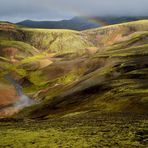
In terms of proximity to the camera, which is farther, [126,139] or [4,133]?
[4,133]

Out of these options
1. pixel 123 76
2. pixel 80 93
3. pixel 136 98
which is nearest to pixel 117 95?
pixel 136 98

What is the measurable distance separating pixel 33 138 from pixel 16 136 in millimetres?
4143

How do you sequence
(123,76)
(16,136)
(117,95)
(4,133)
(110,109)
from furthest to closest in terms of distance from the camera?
1. (123,76)
2. (117,95)
3. (110,109)
4. (4,133)
5. (16,136)

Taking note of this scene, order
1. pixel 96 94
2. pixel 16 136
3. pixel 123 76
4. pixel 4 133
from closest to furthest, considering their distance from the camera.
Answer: pixel 16 136 → pixel 4 133 → pixel 96 94 → pixel 123 76

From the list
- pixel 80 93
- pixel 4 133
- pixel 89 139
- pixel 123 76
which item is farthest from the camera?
pixel 123 76

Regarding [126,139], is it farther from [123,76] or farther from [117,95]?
[123,76]

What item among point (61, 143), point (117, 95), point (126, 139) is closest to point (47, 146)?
point (61, 143)

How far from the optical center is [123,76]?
19912 cm

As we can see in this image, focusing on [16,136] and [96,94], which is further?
[96,94]

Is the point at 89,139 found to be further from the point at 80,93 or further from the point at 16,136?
the point at 80,93

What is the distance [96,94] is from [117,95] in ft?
65.2

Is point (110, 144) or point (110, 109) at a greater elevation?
point (110, 144)

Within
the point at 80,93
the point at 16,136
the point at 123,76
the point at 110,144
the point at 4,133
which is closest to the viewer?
the point at 110,144

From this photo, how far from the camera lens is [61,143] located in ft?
223
